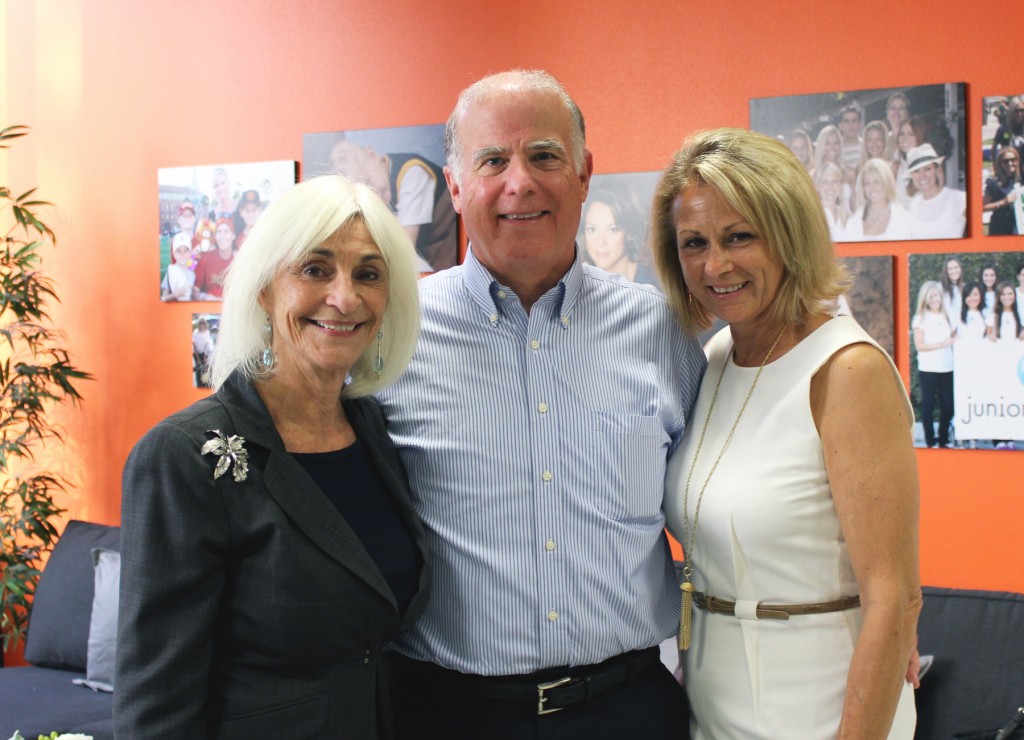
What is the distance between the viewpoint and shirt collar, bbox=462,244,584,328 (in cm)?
206

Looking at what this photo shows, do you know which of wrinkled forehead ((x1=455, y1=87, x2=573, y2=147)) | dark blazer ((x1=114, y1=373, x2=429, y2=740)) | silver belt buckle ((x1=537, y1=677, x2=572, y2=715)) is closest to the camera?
dark blazer ((x1=114, y1=373, x2=429, y2=740))

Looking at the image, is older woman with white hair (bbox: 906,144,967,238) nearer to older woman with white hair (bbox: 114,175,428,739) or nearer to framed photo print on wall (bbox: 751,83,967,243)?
framed photo print on wall (bbox: 751,83,967,243)

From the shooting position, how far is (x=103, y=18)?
4656 millimetres

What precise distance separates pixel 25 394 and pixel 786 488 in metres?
3.72

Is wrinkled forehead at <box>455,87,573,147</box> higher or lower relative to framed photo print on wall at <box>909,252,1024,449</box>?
higher

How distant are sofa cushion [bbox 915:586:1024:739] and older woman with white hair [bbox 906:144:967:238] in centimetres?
121

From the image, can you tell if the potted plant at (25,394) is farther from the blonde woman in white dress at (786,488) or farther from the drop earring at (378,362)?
the blonde woman in white dress at (786,488)

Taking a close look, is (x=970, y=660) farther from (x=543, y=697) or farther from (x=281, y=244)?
(x=281, y=244)

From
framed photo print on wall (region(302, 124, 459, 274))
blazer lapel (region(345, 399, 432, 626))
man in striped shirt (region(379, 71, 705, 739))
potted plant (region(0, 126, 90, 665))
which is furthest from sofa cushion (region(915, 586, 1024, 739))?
potted plant (region(0, 126, 90, 665))

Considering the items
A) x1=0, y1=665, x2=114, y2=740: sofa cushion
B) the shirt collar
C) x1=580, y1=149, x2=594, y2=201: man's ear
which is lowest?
x1=0, y1=665, x2=114, y2=740: sofa cushion

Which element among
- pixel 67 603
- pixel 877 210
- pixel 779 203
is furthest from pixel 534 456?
pixel 67 603

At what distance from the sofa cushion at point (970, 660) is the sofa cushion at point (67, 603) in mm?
3311

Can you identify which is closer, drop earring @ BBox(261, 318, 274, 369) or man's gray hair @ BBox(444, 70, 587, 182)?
drop earring @ BBox(261, 318, 274, 369)

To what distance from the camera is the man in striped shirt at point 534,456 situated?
1899 millimetres
